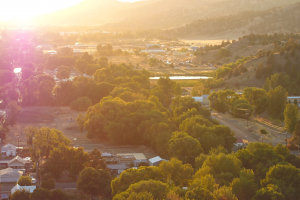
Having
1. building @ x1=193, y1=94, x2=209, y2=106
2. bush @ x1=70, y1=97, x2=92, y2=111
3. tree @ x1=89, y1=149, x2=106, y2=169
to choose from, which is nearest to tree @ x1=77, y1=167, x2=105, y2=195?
tree @ x1=89, y1=149, x2=106, y2=169

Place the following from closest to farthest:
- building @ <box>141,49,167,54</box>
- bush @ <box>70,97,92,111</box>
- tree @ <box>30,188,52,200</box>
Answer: tree @ <box>30,188,52,200</box> → bush @ <box>70,97,92,111</box> → building @ <box>141,49,167,54</box>

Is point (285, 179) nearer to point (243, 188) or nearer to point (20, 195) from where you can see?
point (243, 188)

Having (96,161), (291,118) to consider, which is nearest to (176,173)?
(96,161)

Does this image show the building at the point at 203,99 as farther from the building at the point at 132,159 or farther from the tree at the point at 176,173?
the tree at the point at 176,173

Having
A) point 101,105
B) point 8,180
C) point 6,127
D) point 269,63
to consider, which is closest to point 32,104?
point 6,127

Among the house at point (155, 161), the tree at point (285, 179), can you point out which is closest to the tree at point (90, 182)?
the house at point (155, 161)

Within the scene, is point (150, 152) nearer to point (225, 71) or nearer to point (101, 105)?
point (101, 105)

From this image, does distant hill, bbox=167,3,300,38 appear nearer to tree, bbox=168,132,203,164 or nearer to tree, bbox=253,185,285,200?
tree, bbox=168,132,203,164
